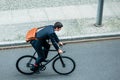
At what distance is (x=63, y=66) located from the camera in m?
11.2

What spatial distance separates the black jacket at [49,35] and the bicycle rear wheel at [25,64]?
0.93 meters

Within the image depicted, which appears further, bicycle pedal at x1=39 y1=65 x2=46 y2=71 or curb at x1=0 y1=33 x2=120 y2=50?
curb at x1=0 y1=33 x2=120 y2=50

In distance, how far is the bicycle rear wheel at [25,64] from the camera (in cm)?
1119

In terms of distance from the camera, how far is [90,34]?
1319cm

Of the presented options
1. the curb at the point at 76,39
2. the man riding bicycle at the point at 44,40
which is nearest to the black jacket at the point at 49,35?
the man riding bicycle at the point at 44,40

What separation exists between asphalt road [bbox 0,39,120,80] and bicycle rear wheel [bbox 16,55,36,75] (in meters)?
0.14

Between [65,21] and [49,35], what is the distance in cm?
371

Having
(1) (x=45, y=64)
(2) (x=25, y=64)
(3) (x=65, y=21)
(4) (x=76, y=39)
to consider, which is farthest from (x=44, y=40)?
(3) (x=65, y=21)

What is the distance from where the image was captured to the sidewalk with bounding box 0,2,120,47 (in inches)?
517

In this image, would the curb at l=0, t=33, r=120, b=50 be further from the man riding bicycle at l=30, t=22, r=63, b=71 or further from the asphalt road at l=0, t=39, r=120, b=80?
the man riding bicycle at l=30, t=22, r=63, b=71

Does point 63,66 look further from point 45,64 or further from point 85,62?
point 85,62

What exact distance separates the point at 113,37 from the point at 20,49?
10.8 ft

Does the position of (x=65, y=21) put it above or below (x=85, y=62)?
above

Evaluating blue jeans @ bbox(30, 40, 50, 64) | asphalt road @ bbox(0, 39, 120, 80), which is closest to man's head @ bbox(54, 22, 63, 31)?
blue jeans @ bbox(30, 40, 50, 64)
